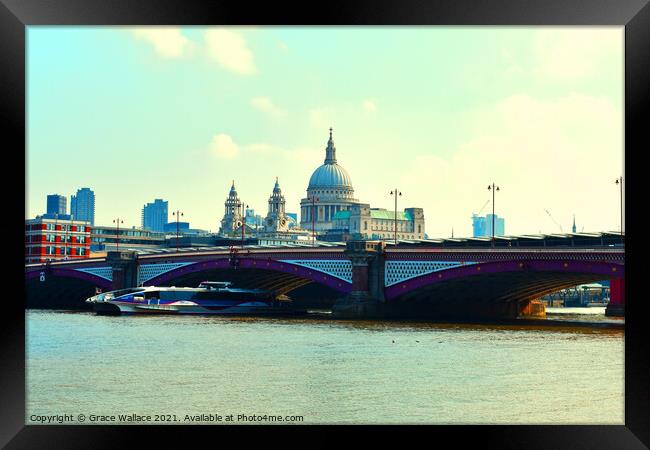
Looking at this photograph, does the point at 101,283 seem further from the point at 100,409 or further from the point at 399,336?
the point at 100,409

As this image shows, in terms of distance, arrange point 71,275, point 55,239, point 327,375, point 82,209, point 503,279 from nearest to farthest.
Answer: point 327,375 → point 503,279 → point 71,275 → point 55,239 → point 82,209

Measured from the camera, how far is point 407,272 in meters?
64.0

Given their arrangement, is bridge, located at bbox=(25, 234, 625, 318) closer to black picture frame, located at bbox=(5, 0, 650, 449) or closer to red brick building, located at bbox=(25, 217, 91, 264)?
red brick building, located at bbox=(25, 217, 91, 264)

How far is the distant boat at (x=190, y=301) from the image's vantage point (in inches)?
2825

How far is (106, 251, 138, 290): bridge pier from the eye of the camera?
82438mm

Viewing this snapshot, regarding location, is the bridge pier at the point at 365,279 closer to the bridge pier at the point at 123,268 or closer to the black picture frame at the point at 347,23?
the bridge pier at the point at 123,268

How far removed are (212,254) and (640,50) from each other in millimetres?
63587

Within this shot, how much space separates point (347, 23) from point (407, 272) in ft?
165

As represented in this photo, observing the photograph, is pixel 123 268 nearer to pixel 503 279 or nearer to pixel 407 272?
pixel 407 272

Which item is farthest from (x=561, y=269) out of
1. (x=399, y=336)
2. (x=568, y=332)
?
(x=399, y=336)

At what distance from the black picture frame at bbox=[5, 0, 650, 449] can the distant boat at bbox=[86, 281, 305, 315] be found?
189 ft

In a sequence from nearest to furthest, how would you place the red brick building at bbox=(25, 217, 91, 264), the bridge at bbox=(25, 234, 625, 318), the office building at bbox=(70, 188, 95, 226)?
the bridge at bbox=(25, 234, 625, 318), the red brick building at bbox=(25, 217, 91, 264), the office building at bbox=(70, 188, 95, 226)

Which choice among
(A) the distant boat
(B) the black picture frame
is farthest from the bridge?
(B) the black picture frame

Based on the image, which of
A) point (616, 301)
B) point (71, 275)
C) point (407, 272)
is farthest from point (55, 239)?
point (616, 301)
